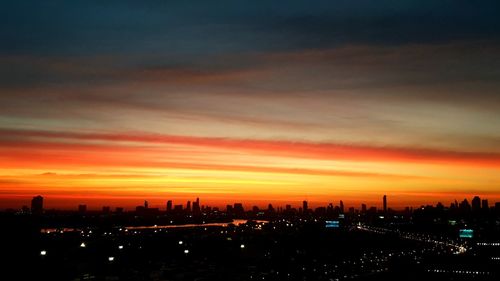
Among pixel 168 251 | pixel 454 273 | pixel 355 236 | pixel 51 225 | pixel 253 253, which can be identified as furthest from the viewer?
pixel 51 225

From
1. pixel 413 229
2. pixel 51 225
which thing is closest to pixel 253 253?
pixel 413 229

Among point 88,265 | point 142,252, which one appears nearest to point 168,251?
point 142,252

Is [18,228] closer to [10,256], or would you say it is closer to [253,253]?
[10,256]

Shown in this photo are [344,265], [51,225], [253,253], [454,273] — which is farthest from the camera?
[51,225]

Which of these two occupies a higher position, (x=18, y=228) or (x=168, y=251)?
(x=18, y=228)

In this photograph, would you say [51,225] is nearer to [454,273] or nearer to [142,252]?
[142,252]

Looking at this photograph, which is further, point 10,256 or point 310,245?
point 310,245

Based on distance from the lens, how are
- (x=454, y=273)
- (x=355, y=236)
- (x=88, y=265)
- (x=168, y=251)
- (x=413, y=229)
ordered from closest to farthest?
(x=88, y=265) → (x=454, y=273) → (x=168, y=251) → (x=355, y=236) → (x=413, y=229)

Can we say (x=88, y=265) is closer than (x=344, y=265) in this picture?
Yes

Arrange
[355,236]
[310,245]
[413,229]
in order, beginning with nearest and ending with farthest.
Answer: [310,245] < [355,236] < [413,229]
